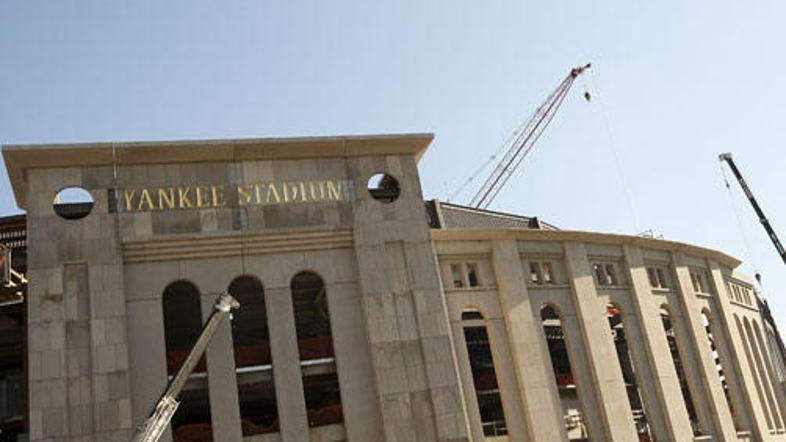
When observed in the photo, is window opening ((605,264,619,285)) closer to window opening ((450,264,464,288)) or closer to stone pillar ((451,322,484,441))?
window opening ((450,264,464,288))

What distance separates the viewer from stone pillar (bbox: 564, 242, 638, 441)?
3834 cm

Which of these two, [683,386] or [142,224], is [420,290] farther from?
[683,386]

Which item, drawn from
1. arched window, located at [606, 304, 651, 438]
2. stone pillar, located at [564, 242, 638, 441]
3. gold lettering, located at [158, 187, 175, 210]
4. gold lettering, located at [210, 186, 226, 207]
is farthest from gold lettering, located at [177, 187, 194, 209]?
arched window, located at [606, 304, 651, 438]

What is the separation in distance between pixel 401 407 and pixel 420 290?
4805mm

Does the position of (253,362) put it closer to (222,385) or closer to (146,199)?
(222,385)

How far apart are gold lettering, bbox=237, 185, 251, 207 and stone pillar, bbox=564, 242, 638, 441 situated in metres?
16.0

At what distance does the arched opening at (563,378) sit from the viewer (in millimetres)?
48000

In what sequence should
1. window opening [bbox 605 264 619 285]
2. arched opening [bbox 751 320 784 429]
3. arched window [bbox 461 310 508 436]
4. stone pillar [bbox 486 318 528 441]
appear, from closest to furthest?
stone pillar [bbox 486 318 528 441], window opening [bbox 605 264 619 285], arched window [bbox 461 310 508 436], arched opening [bbox 751 320 784 429]

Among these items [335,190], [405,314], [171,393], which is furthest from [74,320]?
[405,314]

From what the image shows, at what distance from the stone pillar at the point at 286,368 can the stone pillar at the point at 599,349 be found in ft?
46.5

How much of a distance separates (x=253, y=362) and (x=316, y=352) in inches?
110

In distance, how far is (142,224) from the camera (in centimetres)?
3262

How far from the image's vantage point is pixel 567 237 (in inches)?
1631

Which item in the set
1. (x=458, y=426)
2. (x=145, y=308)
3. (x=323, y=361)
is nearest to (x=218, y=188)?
(x=145, y=308)
